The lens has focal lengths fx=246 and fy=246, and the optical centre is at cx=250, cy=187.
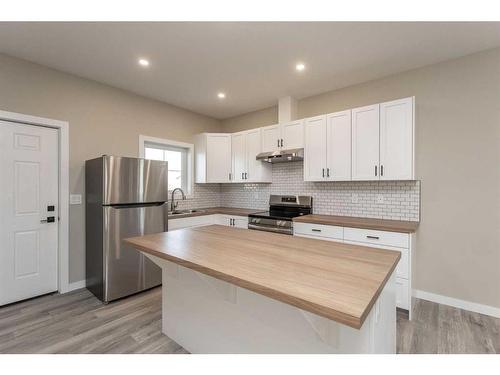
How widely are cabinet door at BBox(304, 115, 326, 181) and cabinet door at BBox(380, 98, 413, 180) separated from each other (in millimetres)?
698

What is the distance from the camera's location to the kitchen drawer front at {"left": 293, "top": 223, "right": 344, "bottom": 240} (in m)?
2.84

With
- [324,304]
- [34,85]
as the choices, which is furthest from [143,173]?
[324,304]

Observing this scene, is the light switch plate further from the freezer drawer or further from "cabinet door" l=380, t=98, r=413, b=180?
"cabinet door" l=380, t=98, r=413, b=180

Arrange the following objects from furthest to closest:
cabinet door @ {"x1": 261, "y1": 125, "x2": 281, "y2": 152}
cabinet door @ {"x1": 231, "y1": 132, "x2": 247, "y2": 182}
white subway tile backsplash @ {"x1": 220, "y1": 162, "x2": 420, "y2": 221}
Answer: cabinet door @ {"x1": 231, "y1": 132, "x2": 247, "y2": 182} < cabinet door @ {"x1": 261, "y1": 125, "x2": 281, "y2": 152} < white subway tile backsplash @ {"x1": 220, "y1": 162, "x2": 420, "y2": 221}

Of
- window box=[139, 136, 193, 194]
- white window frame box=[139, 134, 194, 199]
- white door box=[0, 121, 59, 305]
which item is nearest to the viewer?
white door box=[0, 121, 59, 305]

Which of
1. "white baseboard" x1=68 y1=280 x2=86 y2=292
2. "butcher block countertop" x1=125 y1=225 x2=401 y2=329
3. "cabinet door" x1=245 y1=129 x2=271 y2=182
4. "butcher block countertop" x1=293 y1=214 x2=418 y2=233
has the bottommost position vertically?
"white baseboard" x1=68 y1=280 x2=86 y2=292

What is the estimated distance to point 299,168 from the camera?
3883 millimetres

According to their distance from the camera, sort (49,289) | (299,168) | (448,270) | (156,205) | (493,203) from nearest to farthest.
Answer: (493,203), (448,270), (49,289), (156,205), (299,168)

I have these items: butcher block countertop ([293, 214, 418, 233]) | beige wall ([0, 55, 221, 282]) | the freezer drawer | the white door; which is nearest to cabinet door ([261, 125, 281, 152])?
butcher block countertop ([293, 214, 418, 233])

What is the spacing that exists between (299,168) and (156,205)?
2177 millimetres

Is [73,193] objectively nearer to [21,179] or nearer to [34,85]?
[21,179]

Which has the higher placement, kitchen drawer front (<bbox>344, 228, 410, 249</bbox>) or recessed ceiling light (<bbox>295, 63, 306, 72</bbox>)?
recessed ceiling light (<bbox>295, 63, 306, 72</bbox>)

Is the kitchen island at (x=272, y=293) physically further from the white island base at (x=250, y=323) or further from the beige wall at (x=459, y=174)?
the beige wall at (x=459, y=174)

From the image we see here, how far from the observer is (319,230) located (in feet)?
9.80
